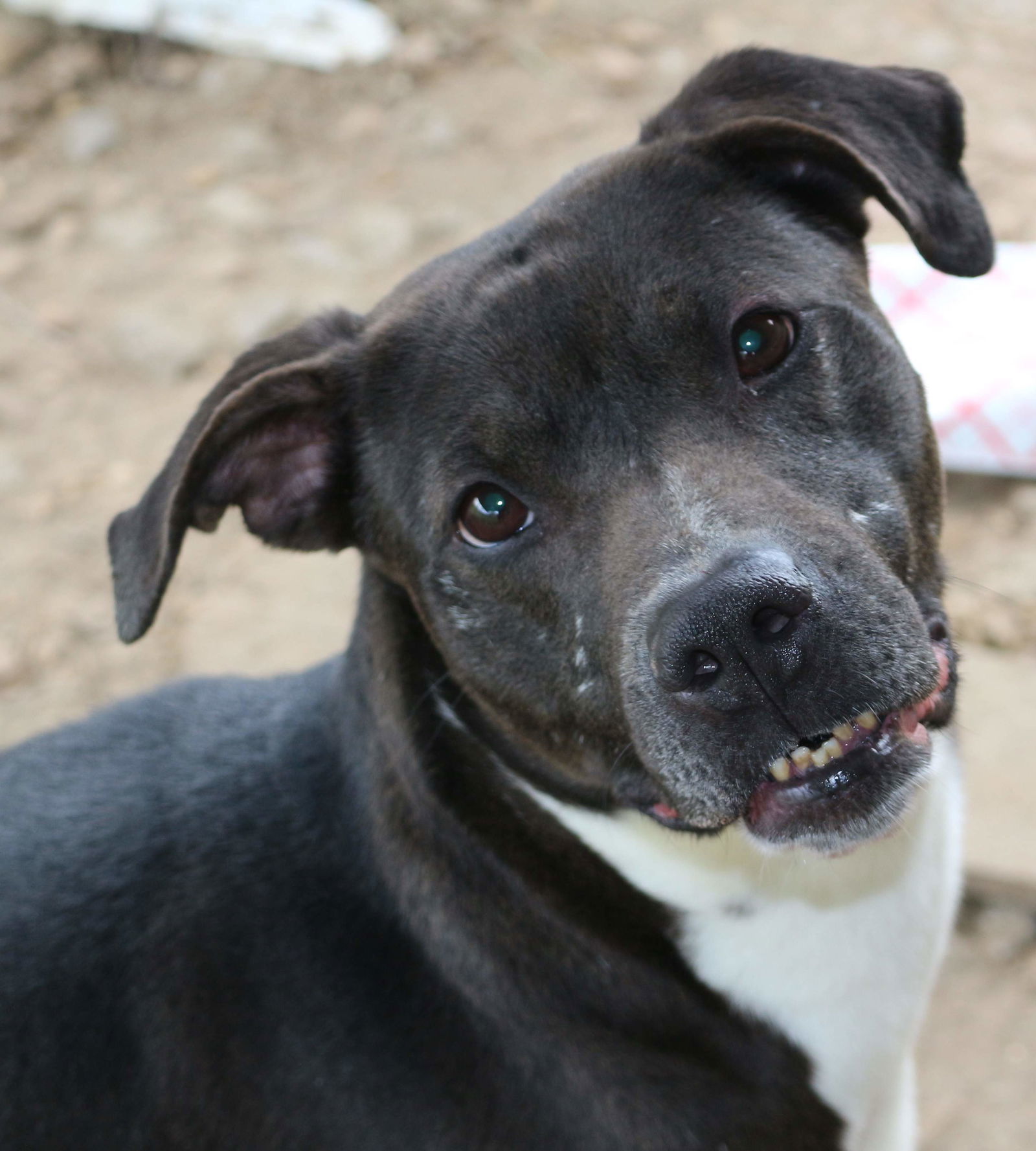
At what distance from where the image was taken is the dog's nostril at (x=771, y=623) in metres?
2.32

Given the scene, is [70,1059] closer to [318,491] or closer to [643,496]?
[318,491]

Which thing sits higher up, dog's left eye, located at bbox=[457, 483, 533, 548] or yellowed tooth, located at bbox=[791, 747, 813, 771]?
dog's left eye, located at bbox=[457, 483, 533, 548]

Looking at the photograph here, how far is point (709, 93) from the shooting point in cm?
306

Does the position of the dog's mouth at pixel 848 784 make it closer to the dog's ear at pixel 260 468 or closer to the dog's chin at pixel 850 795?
the dog's chin at pixel 850 795

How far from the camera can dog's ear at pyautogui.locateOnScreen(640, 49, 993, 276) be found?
2865 millimetres

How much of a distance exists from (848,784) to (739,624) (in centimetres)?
46

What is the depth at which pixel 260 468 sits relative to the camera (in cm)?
315

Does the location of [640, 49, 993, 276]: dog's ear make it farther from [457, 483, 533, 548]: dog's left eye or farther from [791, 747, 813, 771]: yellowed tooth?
[791, 747, 813, 771]: yellowed tooth

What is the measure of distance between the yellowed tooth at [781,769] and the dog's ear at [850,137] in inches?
42.5

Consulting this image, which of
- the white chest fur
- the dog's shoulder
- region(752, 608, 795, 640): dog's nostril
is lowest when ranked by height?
the white chest fur

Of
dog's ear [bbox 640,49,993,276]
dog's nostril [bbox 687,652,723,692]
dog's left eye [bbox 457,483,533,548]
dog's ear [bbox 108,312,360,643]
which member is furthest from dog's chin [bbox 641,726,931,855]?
dog's ear [bbox 108,312,360,643]

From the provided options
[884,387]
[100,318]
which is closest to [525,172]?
[100,318]

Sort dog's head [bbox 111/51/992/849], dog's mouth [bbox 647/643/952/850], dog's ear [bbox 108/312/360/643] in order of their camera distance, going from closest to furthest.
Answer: dog's head [bbox 111/51/992/849], dog's mouth [bbox 647/643/952/850], dog's ear [bbox 108/312/360/643]

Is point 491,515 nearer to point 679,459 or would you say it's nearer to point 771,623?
point 679,459
